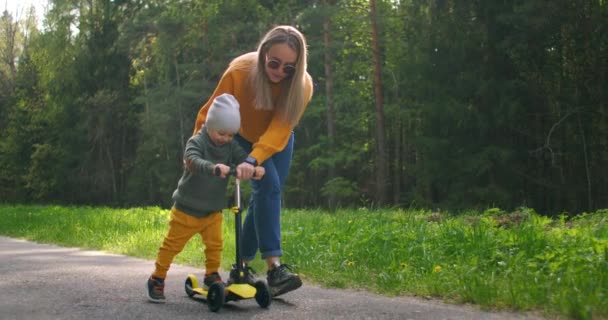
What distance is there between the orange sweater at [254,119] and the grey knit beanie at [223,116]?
0.26m

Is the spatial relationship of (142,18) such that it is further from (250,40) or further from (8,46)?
(8,46)

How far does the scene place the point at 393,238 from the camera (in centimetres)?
679

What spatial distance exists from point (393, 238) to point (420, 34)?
2150 centimetres

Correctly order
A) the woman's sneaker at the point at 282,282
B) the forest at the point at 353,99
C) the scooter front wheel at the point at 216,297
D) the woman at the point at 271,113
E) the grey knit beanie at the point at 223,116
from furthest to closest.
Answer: the forest at the point at 353,99, the woman at the point at 271,113, the woman's sneaker at the point at 282,282, the grey knit beanie at the point at 223,116, the scooter front wheel at the point at 216,297

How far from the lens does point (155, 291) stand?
454 cm

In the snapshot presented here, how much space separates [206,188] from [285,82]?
887 millimetres

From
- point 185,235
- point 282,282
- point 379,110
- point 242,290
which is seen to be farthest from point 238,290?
point 379,110

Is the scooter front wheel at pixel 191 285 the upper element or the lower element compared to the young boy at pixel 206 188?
lower

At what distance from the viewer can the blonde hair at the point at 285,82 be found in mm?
4629

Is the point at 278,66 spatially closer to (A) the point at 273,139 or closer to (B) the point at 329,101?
(A) the point at 273,139

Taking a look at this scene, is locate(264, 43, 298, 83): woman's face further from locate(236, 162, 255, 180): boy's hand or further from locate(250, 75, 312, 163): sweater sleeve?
locate(236, 162, 255, 180): boy's hand

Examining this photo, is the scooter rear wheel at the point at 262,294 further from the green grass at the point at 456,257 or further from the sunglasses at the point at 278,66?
the sunglasses at the point at 278,66

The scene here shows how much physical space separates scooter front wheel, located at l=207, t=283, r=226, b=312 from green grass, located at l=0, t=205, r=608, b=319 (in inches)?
53.7

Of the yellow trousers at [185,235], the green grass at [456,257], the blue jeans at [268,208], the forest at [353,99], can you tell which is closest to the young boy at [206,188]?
the yellow trousers at [185,235]
